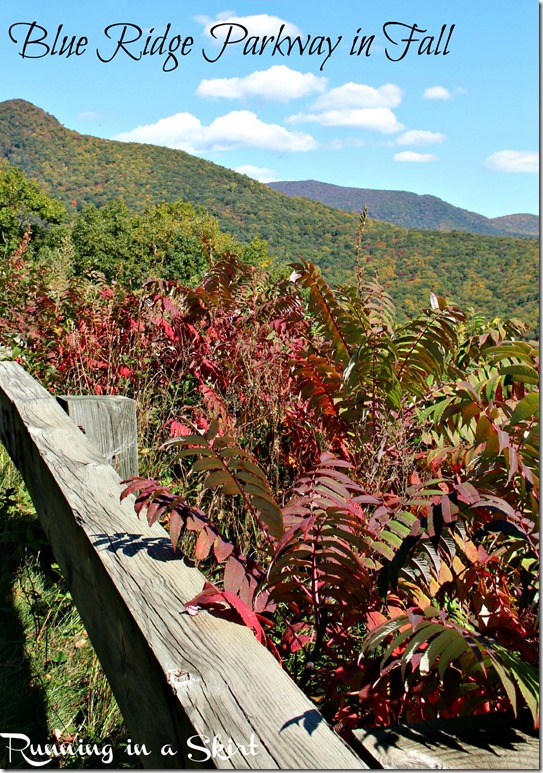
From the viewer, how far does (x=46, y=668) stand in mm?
2188

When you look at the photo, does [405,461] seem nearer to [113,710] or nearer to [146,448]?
[113,710]

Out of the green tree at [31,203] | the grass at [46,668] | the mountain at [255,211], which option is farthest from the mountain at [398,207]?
the green tree at [31,203]

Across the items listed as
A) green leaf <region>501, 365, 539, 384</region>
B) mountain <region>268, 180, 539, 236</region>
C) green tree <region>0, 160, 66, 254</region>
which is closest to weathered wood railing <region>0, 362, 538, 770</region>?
green leaf <region>501, 365, 539, 384</region>

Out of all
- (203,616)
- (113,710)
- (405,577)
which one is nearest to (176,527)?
(203,616)

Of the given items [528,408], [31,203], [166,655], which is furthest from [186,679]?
[31,203]

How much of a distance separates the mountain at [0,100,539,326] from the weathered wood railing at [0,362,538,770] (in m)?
4.28

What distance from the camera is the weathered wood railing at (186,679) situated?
2.72 ft

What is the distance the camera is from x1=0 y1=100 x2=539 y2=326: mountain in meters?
13.2

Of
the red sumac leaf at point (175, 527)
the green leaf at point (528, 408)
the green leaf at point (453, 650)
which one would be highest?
the green leaf at point (528, 408)

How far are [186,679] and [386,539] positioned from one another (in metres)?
0.60

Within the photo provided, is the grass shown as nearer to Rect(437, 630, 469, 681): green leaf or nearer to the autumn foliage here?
the autumn foliage

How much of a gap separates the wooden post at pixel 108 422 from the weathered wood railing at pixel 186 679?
0.74 metres

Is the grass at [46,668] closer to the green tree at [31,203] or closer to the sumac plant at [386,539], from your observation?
the sumac plant at [386,539]

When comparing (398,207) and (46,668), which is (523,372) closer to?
(46,668)
